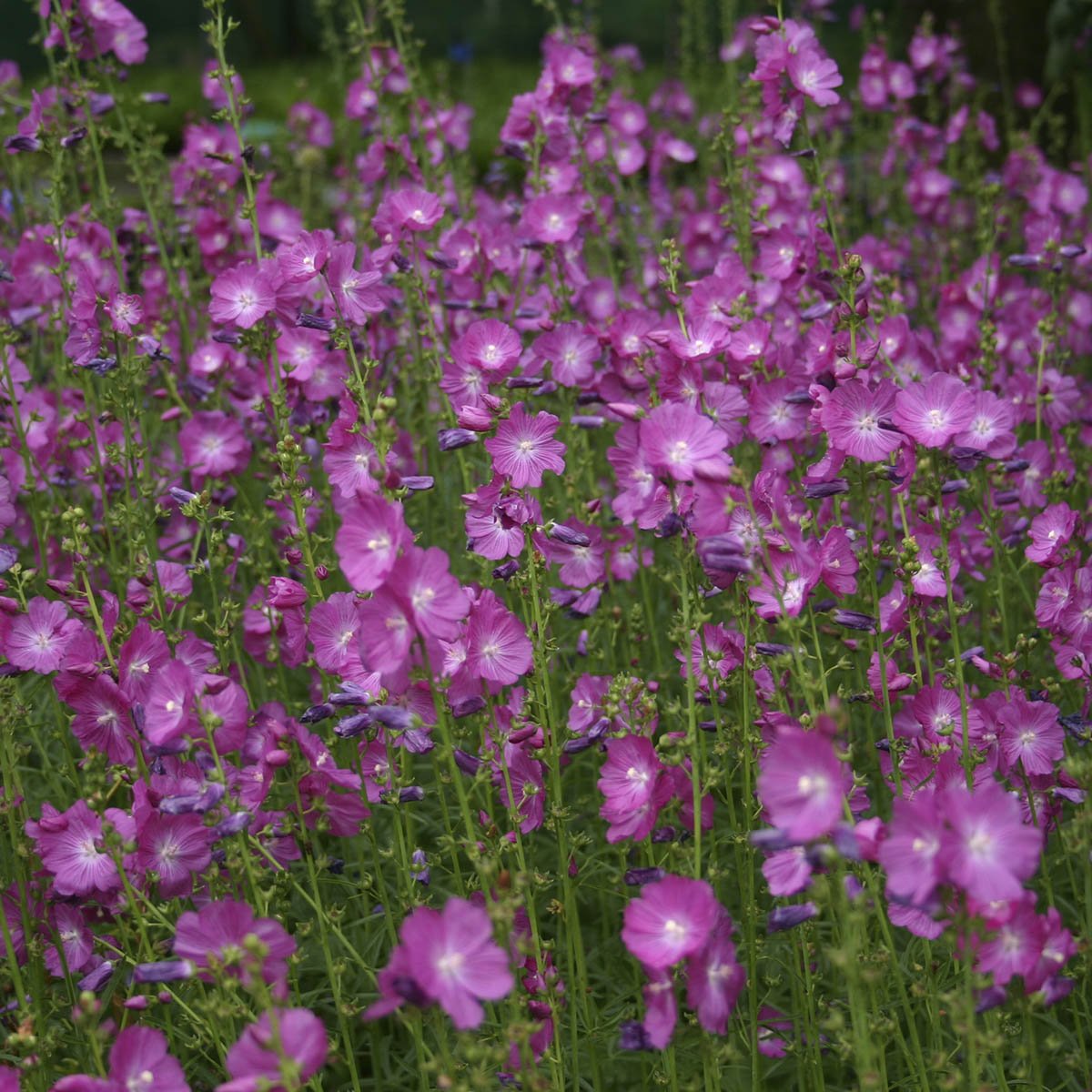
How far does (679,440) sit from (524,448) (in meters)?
0.52

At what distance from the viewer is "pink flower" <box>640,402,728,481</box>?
6.83ft

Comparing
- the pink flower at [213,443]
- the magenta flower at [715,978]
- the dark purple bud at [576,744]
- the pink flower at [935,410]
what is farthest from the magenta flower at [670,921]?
the pink flower at [213,443]

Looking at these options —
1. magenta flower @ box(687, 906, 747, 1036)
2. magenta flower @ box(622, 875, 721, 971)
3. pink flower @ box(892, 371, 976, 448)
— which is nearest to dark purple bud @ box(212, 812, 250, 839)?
magenta flower @ box(622, 875, 721, 971)

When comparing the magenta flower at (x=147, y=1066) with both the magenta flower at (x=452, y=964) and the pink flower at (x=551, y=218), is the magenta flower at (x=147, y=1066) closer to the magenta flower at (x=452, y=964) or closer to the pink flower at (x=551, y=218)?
the magenta flower at (x=452, y=964)

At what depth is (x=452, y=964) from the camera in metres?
1.66

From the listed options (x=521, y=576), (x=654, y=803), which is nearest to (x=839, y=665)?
(x=654, y=803)

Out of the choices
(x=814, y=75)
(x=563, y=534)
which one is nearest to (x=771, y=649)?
(x=563, y=534)

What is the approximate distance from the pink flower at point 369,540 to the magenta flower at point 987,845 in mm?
827

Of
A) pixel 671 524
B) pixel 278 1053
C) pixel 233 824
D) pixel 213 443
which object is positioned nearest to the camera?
pixel 278 1053

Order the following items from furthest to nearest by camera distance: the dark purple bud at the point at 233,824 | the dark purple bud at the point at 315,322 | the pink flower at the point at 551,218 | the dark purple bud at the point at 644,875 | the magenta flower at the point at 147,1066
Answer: the pink flower at the point at 551,218, the dark purple bud at the point at 315,322, the dark purple bud at the point at 644,875, the dark purple bud at the point at 233,824, the magenta flower at the point at 147,1066

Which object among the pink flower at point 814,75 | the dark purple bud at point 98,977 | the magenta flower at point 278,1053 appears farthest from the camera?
the pink flower at point 814,75

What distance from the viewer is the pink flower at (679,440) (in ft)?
6.83

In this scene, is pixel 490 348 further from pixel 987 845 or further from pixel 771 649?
pixel 987 845

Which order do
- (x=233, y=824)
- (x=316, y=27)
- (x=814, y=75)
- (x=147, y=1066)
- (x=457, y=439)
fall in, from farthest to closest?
(x=316, y=27), (x=814, y=75), (x=457, y=439), (x=233, y=824), (x=147, y=1066)
